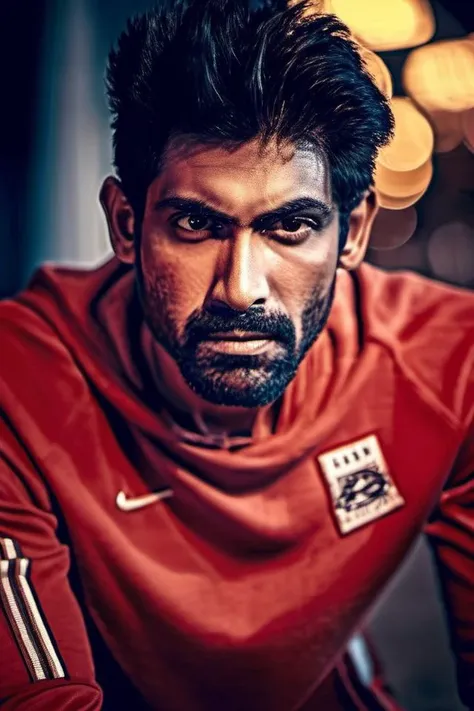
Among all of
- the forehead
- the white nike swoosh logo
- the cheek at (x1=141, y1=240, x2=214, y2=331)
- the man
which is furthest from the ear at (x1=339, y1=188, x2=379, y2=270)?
the white nike swoosh logo

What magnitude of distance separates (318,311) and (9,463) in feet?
1.64

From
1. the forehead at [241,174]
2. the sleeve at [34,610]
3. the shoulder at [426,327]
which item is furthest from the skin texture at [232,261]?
the sleeve at [34,610]

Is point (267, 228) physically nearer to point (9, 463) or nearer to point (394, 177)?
point (394, 177)

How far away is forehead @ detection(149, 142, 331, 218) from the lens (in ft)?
3.23

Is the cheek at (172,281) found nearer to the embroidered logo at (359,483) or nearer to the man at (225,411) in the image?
the man at (225,411)

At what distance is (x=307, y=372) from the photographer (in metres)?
1.11

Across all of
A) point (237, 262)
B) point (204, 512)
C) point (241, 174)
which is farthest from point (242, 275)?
point (204, 512)

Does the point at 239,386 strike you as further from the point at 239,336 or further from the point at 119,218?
the point at 119,218

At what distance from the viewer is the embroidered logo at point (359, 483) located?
1.10 meters

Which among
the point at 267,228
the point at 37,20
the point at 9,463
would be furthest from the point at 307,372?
the point at 37,20

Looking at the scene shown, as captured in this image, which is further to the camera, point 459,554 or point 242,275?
point 459,554

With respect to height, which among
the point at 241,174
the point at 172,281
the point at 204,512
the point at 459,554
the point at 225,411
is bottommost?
the point at 459,554

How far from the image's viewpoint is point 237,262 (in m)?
0.99

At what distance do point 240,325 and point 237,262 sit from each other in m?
0.09
